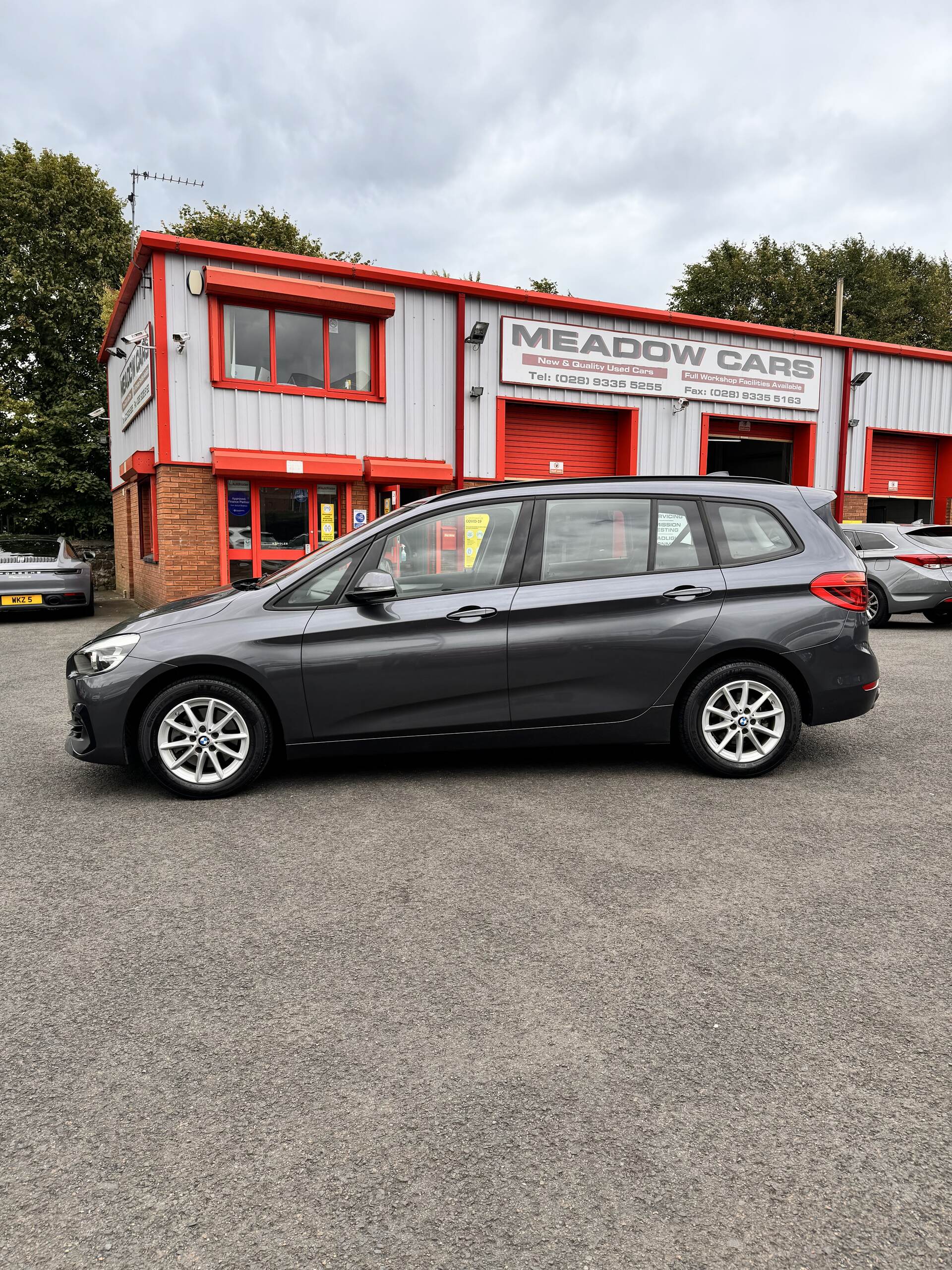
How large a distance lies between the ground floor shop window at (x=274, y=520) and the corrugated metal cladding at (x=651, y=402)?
267 centimetres

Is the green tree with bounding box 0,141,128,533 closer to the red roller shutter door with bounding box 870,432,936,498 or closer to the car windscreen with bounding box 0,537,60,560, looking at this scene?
the car windscreen with bounding box 0,537,60,560

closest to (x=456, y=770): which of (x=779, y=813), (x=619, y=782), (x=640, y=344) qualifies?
(x=619, y=782)

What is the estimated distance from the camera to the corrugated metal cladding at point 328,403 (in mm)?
13086

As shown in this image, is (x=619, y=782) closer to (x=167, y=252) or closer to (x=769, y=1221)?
(x=769, y=1221)

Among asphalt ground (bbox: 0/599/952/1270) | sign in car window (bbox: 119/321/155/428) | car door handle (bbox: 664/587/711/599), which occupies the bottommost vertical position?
asphalt ground (bbox: 0/599/952/1270)

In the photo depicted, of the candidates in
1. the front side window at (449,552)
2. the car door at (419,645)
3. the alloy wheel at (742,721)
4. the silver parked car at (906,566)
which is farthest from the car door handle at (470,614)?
the silver parked car at (906,566)

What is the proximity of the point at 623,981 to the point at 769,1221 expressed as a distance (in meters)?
0.98

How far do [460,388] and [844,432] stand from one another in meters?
8.80

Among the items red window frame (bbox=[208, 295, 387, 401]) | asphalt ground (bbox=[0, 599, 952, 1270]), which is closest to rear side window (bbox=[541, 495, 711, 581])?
asphalt ground (bbox=[0, 599, 952, 1270])

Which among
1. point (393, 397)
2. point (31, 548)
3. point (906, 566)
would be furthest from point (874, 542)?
point (31, 548)

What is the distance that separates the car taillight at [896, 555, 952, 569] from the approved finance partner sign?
6.37 metres

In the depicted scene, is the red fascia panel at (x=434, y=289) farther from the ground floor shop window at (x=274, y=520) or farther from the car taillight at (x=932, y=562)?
the car taillight at (x=932, y=562)

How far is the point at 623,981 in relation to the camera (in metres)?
2.78

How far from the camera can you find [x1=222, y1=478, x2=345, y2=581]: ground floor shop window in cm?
1356
